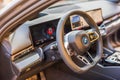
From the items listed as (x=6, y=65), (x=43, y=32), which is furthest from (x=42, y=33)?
(x=6, y=65)

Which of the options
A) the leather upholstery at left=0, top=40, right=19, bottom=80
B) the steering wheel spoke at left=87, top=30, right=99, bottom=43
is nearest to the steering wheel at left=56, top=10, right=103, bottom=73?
the steering wheel spoke at left=87, top=30, right=99, bottom=43

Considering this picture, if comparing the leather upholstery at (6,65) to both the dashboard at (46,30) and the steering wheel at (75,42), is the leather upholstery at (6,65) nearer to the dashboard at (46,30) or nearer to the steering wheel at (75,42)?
the dashboard at (46,30)

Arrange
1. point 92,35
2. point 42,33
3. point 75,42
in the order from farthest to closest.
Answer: point 42,33, point 92,35, point 75,42

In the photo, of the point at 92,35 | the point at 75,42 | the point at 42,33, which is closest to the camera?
the point at 75,42

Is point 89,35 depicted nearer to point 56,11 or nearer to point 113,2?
point 56,11

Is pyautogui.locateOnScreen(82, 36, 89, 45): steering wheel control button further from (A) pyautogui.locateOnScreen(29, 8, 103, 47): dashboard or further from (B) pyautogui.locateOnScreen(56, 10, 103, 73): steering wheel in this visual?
(A) pyautogui.locateOnScreen(29, 8, 103, 47): dashboard

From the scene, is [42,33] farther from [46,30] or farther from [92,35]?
[92,35]

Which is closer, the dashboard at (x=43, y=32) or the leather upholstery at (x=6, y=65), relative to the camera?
the leather upholstery at (x=6, y=65)

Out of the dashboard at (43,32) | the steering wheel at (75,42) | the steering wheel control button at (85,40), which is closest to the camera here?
the steering wheel at (75,42)

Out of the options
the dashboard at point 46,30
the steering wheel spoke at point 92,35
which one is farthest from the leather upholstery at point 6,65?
the steering wheel spoke at point 92,35

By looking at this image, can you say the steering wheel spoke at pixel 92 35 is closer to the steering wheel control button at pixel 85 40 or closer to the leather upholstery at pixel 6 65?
the steering wheel control button at pixel 85 40

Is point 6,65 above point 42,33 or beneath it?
beneath

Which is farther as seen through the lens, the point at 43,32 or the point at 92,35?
the point at 43,32

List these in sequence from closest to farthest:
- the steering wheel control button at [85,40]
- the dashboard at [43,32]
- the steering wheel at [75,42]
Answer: the steering wheel at [75,42]
the steering wheel control button at [85,40]
the dashboard at [43,32]
